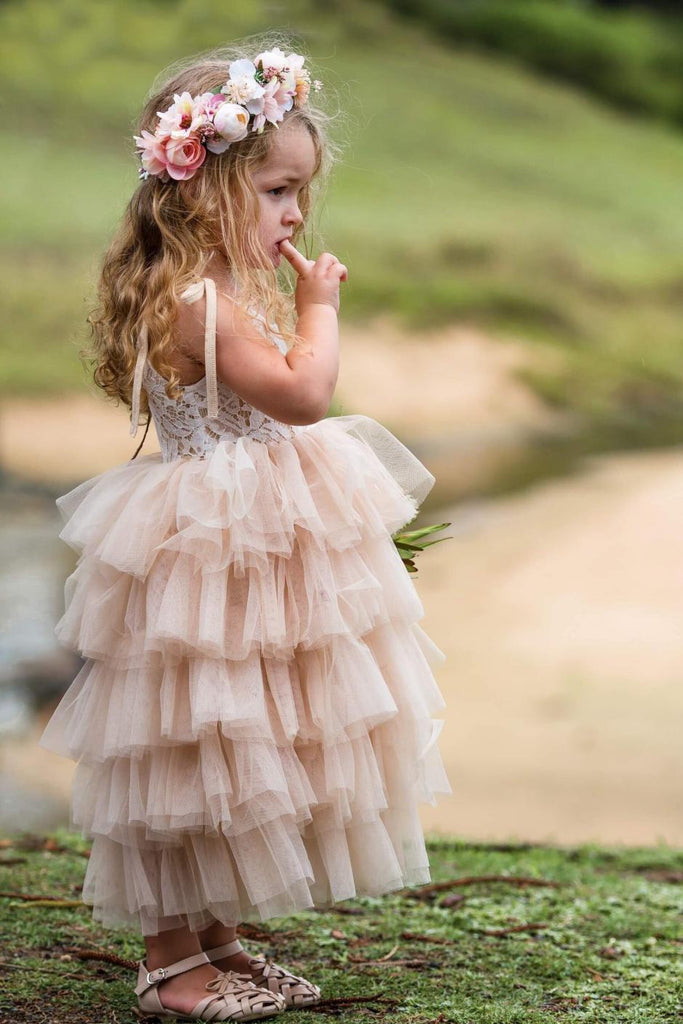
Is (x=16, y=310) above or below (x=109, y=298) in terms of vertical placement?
above

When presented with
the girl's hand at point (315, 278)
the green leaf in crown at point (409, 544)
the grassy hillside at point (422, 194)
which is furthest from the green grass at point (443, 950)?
the grassy hillside at point (422, 194)

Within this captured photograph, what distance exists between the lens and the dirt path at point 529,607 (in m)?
3.49

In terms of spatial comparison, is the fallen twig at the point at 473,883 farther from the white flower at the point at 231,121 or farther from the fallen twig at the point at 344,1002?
the white flower at the point at 231,121

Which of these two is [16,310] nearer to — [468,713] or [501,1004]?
[468,713]

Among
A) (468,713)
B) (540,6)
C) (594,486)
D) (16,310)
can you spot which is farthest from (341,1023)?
(540,6)

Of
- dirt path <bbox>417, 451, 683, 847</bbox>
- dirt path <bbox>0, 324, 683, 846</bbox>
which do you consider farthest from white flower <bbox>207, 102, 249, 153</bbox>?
dirt path <bbox>417, 451, 683, 847</bbox>

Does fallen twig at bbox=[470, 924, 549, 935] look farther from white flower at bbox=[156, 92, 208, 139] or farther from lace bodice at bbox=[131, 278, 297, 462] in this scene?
white flower at bbox=[156, 92, 208, 139]

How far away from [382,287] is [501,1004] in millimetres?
4134

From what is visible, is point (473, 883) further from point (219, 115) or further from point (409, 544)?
point (219, 115)

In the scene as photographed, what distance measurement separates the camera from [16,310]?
5.12 metres

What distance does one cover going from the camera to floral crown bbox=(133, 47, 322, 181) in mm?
1371

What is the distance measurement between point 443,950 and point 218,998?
0.41 metres

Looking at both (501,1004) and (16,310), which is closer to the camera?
(501,1004)

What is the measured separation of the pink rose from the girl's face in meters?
0.07
